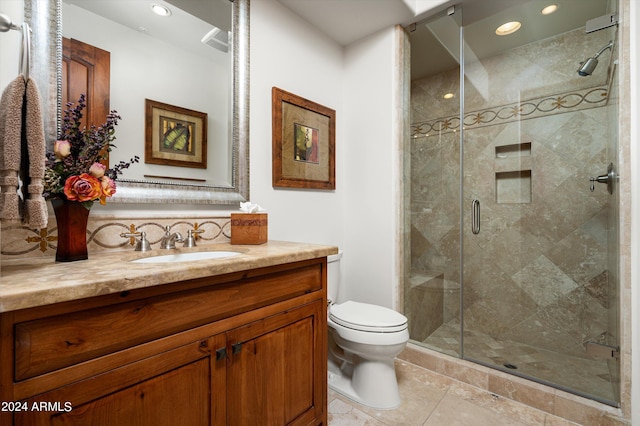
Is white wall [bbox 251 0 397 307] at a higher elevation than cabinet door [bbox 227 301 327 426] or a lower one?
higher

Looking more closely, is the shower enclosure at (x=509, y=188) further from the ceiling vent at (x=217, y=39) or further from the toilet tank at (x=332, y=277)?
the ceiling vent at (x=217, y=39)

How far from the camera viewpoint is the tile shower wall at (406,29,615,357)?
193 cm

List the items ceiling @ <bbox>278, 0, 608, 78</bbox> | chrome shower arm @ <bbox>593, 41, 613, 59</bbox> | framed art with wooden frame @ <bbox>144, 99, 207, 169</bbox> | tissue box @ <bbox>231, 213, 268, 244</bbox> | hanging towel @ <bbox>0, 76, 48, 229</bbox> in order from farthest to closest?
1. ceiling @ <bbox>278, 0, 608, 78</bbox>
2. chrome shower arm @ <bbox>593, 41, 613, 59</bbox>
3. tissue box @ <bbox>231, 213, 268, 244</bbox>
4. framed art with wooden frame @ <bbox>144, 99, 207, 169</bbox>
5. hanging towel @ <bbox>0, 76, 48, 229</bbox>

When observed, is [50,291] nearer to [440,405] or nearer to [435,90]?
[440,405]

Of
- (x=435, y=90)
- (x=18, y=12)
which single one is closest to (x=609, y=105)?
(x=435, y=90)

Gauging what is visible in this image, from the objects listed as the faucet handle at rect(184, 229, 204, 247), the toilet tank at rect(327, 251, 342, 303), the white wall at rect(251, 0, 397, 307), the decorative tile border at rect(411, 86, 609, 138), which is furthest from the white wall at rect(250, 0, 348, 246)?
the decorative tile border at rect(411, 86, 609, 138)

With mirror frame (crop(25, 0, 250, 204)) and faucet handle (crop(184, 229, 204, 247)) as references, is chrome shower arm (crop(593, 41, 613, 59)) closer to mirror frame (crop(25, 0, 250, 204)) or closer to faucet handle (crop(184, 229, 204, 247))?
mirror frame (crop(25, 0, 250, 204))

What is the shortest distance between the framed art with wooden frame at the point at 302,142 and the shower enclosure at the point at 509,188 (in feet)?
2.06

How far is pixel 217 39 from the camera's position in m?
1.48

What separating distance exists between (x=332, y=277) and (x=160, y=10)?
1.60m

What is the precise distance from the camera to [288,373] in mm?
1072

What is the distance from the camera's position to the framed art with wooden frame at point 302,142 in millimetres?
1767

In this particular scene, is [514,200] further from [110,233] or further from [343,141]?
[110,233]

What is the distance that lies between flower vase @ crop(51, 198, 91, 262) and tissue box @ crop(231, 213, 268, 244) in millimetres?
570
